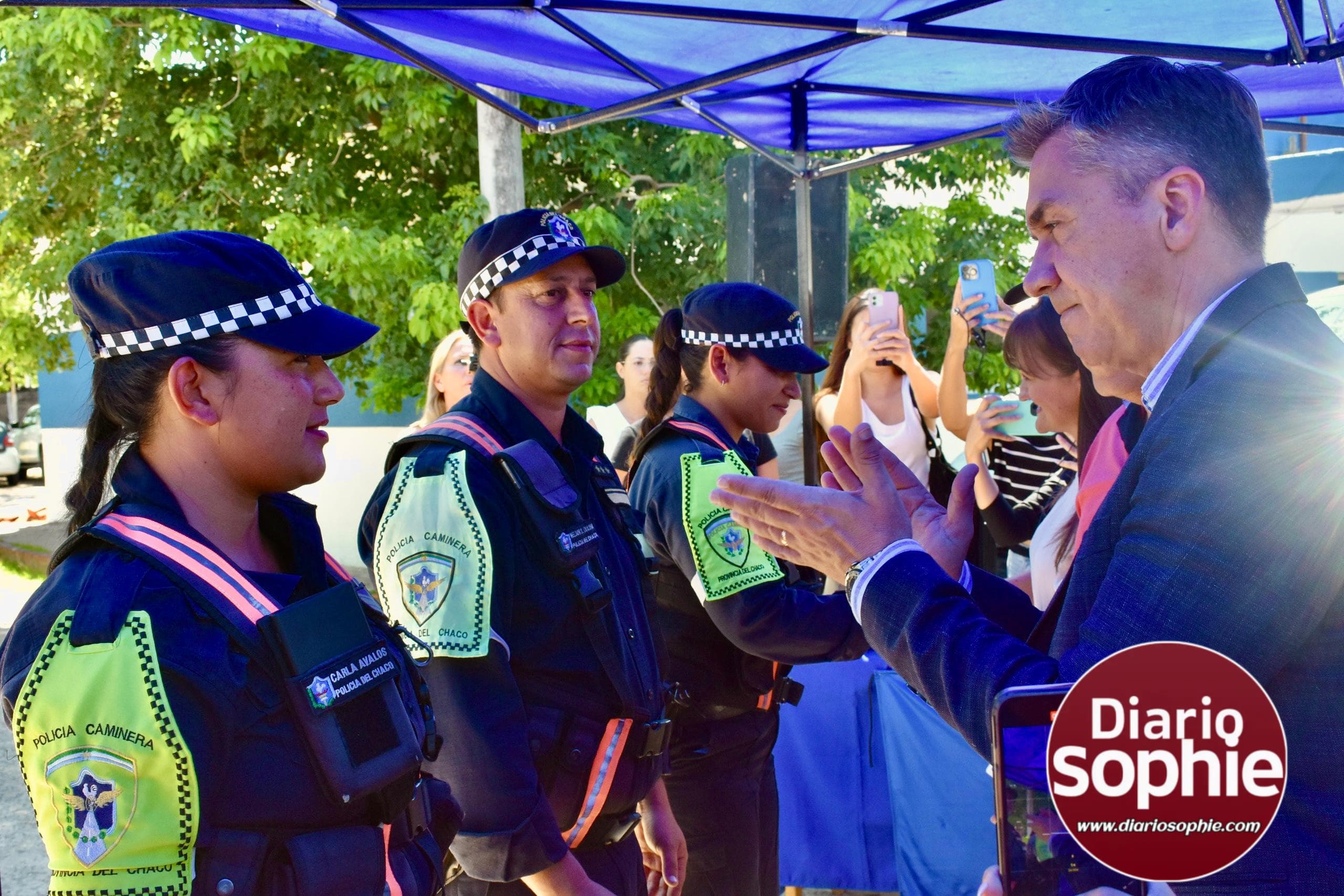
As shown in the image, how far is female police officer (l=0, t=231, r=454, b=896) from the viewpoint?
1.40m

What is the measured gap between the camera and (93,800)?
1.39 meters

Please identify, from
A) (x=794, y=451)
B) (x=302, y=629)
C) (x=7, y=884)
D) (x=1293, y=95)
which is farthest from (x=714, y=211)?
(x=302, y=629)

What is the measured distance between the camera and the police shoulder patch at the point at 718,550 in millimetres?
2924

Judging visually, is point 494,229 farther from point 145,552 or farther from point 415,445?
point 145,552

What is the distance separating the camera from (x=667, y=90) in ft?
13.7

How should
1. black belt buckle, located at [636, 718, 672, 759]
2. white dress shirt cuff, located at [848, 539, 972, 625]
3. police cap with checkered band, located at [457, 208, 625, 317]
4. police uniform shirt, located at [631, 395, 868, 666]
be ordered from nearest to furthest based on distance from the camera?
1. white dress shirt cuff, located at [848, 539, 972, 625]
2. black belt buckle, located at [636, 718, 672, 759]
3. police cap with checkered band, located at [457, 208, 625, 317]
4. police uniform shirt, located at [631, 395, 868, 666]

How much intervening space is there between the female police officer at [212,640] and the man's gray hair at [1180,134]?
46.7 inches

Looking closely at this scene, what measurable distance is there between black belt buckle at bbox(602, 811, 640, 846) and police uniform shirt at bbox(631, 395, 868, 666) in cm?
56

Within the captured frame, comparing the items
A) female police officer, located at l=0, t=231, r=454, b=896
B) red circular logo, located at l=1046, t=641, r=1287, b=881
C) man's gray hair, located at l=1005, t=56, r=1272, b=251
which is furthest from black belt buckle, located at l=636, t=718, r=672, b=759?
red circular logo, located at l=1046, t=641, r=1287, b=881

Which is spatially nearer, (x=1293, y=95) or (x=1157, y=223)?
(x=1157, y=223)

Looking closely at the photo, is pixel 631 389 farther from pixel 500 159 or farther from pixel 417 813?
pixel 417 813

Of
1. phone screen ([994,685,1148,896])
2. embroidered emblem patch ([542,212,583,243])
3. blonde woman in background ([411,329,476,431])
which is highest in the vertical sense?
embroidered emblem patch ([542,212,583,243])

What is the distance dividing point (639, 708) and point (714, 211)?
8.03 meters

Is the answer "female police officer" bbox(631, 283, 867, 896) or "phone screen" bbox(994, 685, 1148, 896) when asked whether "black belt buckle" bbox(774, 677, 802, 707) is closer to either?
"female police officer" bbox(631, 283, 867, 896)
